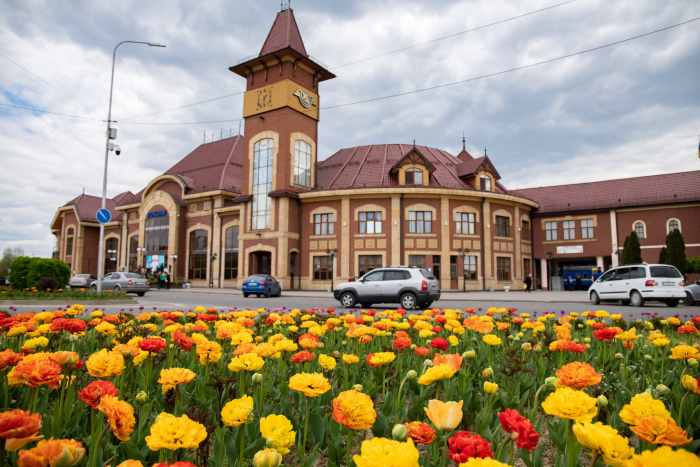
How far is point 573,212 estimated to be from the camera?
39.9m

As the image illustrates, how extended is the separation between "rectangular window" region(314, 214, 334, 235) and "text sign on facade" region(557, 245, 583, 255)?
2150 centimetres

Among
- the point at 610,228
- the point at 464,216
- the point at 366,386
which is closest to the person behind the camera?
the point at 366,386

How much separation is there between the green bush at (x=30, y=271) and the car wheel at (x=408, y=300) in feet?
50.0

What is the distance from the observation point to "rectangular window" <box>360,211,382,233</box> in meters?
35.1

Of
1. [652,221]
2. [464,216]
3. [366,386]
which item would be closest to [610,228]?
[652,221]

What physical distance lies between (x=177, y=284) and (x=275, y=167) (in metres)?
15.2

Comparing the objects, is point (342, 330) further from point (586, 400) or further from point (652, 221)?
point (652, 221)

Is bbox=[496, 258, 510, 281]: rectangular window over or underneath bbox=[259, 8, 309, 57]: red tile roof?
underneath

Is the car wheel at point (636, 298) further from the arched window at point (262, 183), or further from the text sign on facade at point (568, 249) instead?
the arched window at point (262, 183)

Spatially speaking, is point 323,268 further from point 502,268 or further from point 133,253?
point 133,253

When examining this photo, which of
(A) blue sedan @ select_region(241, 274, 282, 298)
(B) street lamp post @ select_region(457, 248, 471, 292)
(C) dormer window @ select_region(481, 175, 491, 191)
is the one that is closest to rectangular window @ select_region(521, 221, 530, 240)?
(C) dormer window @ select_region(481, 175, 491, 191)

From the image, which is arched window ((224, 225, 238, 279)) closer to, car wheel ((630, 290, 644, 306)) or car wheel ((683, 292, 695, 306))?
car wheel ((630, 290, 644, 306))

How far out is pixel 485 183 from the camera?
124 ft

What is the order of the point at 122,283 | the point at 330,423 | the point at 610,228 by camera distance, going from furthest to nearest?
the point at 610,228 → the point at 122,283 → the point at 330,423
